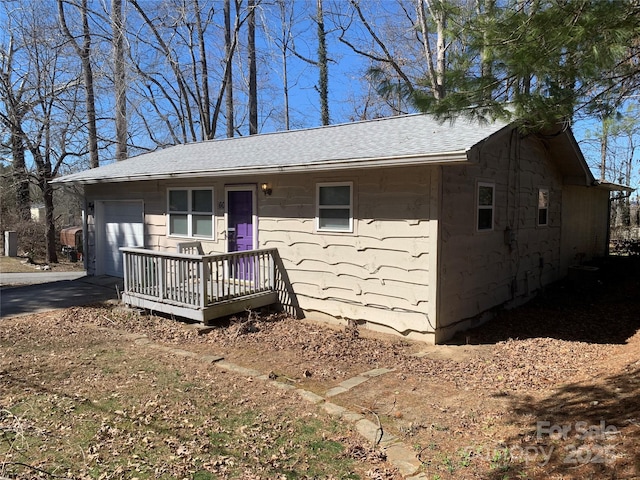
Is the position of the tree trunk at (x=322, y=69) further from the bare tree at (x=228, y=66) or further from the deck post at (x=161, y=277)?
the deck post at (x=161, y=277)

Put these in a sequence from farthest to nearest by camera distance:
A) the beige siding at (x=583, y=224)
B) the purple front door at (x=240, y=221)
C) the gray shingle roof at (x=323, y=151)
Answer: the beige siding at (x=583, y=224)
the purple front door at (x=240, y=221)
the gray shingle roof at (x=323, y=151)

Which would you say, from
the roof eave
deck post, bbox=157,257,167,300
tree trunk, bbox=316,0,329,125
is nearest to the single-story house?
the roof eave

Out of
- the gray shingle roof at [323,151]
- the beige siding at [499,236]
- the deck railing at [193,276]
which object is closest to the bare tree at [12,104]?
the gray shingle roof at [323,151]

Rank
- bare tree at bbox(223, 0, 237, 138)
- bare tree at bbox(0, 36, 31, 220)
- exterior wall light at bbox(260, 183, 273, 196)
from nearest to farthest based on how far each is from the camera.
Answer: exterior wall light at bbox(260, 183, 273, 196) < bare tree at bbox(0, 36, 31, 220) < bare tree at bbox(223, 0, 237, 138)

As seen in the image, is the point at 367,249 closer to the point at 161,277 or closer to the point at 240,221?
the point at 240,221

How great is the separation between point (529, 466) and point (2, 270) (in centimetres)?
1778

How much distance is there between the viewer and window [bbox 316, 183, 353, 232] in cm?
769

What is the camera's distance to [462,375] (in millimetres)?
5531

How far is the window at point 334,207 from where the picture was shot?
7691 millimetres

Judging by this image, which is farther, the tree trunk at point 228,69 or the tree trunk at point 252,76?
the tree trunk at point 252,76

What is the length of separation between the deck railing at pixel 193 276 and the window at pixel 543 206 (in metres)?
6.03

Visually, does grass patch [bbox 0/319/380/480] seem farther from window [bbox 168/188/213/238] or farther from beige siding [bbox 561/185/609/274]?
beige siding [bbox 561/185/609/274]

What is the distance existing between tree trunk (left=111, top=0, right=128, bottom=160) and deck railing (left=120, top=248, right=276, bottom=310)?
13.7 metres

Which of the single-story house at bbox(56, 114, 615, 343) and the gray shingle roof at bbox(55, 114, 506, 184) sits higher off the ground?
the gray shingle roof at bbox(55, 114, 506, 184)
